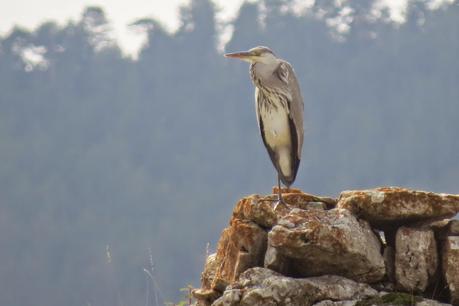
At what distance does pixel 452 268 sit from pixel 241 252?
1.92 meters

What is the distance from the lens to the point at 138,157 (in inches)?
4894

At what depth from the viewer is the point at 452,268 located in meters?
9.67

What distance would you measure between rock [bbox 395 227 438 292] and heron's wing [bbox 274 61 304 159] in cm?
287

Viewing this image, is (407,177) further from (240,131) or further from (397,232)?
(397,232)

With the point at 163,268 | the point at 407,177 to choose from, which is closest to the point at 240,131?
the point at 407,177

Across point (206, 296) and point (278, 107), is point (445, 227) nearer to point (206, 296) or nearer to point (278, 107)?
point (206, 296)

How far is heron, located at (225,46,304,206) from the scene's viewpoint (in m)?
12.5

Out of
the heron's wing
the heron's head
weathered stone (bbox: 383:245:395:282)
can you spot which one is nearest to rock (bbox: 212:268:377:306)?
weathered stone (bbox: 383:245:395:282)

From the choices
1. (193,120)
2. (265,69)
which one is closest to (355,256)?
(265,69)

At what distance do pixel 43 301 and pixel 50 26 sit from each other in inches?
1589

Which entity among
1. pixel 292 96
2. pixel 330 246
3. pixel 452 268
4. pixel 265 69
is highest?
pixel 265 69

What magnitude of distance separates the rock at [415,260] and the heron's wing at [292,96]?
287 centimetres

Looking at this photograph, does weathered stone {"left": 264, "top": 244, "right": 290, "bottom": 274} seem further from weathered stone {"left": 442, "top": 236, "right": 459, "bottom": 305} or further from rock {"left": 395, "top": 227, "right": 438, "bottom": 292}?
weathered stone {"left": 442, "top": 236, "right": 459, "bottom": 305}

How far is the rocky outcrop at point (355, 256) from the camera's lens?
9570 millimetres
